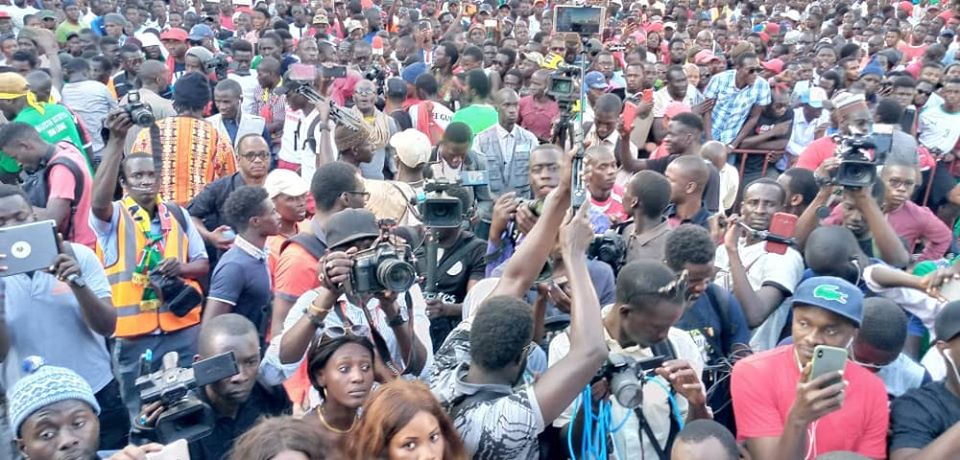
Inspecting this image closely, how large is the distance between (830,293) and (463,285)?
1.96 metres

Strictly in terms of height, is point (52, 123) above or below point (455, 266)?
above

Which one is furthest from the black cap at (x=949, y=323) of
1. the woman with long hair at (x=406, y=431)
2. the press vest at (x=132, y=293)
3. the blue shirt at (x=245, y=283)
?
the press vest at (x=132, y=293)

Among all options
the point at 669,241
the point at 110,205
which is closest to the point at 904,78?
the point at 669,241

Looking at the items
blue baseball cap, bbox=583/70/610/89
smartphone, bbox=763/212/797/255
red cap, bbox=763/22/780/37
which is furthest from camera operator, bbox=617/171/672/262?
red cap, bbox=763/22/780/37

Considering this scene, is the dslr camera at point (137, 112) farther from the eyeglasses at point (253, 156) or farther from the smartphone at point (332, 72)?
the smartphone at point (332, 72)

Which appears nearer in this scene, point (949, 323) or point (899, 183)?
point (949, 323)

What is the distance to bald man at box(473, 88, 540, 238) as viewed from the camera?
7.00 meters

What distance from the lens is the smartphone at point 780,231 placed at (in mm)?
4723

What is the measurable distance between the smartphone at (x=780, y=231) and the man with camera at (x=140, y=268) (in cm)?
273

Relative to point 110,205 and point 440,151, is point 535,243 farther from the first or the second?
point 440,151

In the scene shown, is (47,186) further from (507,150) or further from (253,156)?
(507,150)

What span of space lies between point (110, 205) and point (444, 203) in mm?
1628

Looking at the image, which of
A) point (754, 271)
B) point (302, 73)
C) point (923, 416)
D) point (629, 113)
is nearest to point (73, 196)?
point (302, 73)

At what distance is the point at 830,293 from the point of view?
3352mm
